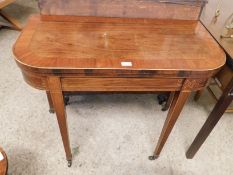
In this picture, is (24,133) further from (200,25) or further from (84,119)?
(200,25)

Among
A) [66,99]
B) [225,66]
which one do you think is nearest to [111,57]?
[225,66]

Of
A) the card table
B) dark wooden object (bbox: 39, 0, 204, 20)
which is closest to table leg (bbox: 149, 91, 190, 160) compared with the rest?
the card table

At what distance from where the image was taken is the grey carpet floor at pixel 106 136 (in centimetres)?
125

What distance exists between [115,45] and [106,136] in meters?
0.73

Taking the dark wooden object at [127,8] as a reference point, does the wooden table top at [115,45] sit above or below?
below

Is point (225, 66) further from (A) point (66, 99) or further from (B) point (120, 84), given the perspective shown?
(A) point (66, 99)

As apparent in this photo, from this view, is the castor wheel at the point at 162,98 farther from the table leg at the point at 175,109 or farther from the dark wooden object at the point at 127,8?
the dark wooden object at the point at 127,8

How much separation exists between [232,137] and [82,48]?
1239 millimetres

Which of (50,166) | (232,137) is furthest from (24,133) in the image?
(232,137)

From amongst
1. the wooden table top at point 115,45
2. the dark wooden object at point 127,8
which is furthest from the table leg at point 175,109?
the dark wooden object at point 127,8

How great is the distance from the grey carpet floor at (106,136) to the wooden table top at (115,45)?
72cm

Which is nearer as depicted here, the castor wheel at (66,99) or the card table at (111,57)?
the card table at (111,57)

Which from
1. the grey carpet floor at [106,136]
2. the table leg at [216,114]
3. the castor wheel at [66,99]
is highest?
the table leg at [216,114]

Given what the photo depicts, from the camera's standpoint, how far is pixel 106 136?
4.60ft
